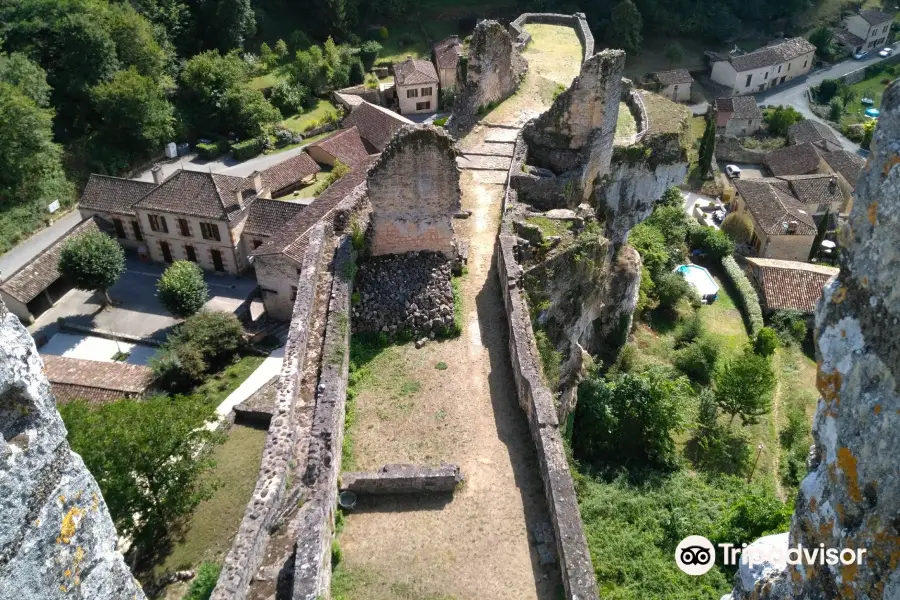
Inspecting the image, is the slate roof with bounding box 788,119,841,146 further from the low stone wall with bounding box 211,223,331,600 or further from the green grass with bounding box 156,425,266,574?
the low stone wall with bounding box 211,223,331,600

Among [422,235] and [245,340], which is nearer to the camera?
[422,235]

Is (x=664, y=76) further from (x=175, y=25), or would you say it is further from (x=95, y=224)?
(x=95, y=224)

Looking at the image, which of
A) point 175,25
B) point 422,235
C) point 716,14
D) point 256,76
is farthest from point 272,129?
point 716,14

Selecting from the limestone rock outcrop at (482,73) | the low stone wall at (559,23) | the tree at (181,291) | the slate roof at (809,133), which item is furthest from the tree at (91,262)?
the slate roof at (809,133)

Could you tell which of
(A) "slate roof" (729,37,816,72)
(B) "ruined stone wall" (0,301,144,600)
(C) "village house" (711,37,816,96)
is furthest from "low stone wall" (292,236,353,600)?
(A) "slate roof" (729,37,816,72)

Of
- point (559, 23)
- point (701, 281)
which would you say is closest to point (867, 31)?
point (559, 23)

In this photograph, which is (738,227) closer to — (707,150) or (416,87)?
(707,150)
